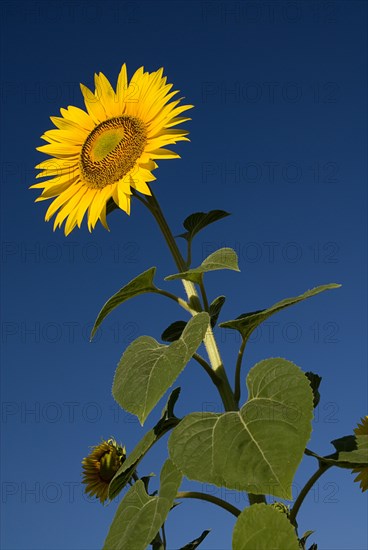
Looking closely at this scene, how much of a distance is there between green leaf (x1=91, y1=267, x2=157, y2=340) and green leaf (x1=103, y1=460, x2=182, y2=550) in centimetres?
42

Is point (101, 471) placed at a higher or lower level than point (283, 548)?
higher

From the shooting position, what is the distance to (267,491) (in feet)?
4.71

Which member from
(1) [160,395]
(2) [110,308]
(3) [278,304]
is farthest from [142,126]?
(1) [160,395]

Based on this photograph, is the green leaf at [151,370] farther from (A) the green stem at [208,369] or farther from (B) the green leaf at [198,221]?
(B) the green leaf at [198,221]

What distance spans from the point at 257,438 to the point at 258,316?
36 cm

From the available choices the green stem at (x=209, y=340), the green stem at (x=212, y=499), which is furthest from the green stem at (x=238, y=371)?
the green stem at (x=212, y=499)

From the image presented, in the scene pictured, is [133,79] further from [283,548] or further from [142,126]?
[283,548]

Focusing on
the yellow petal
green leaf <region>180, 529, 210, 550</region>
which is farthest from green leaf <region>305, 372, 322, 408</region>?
the yellow petal

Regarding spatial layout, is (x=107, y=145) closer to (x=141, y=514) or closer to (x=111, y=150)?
(x=111, y=150)

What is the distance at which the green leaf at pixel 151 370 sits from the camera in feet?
5.22

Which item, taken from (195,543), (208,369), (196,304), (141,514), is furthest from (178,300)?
(195,543)

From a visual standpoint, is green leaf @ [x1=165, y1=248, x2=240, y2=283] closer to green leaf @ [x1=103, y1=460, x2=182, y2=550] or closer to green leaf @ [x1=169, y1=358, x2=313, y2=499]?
green leaf @ [x1=169, y1=358, x2=313, y2=499]

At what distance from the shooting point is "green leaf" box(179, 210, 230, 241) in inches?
84.5

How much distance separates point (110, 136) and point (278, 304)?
2.68 ft
